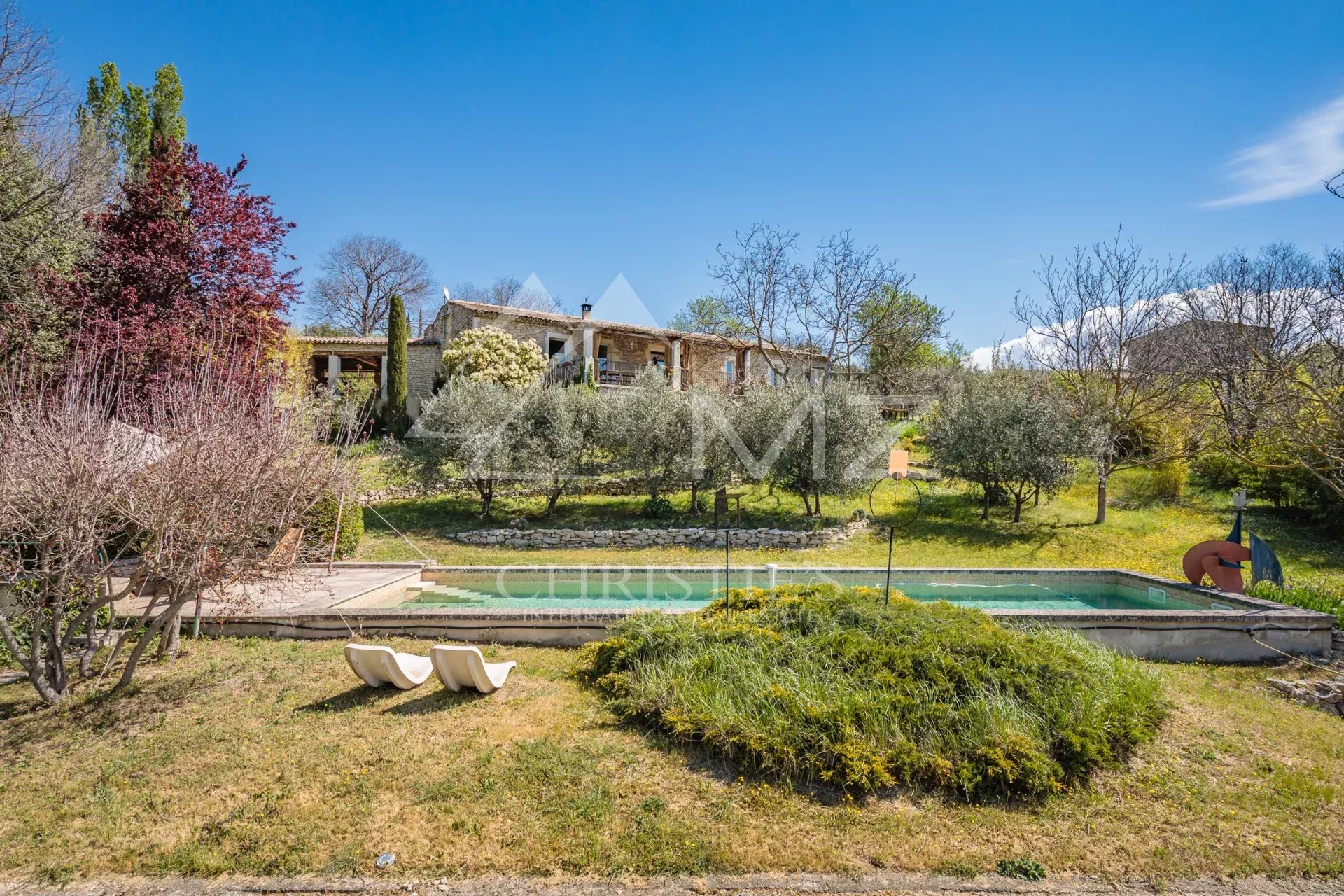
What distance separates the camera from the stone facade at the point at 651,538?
14742 millimetres

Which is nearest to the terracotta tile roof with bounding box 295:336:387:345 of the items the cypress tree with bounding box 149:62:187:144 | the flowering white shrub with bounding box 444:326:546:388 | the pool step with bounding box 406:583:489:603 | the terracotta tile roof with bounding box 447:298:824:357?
the terracotta tile roof with bounding box 447:298:824:357

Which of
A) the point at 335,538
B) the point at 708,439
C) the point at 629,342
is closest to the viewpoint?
the point at 335,538

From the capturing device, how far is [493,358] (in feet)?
80.0

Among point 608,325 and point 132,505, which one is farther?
point 608,325

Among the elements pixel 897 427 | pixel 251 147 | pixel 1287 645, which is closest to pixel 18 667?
pixel 251 147

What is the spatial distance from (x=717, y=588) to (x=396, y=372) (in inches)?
796

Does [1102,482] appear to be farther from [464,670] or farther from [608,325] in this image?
[608,325]

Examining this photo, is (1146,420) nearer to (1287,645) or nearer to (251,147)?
(1287,645)

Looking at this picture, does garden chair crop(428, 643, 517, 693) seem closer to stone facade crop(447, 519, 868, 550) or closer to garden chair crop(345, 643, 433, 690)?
garden chair crop(345, 643, 433, 690)

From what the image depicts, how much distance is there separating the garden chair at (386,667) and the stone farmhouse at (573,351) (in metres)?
19.7

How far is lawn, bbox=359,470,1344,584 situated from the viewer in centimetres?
1315

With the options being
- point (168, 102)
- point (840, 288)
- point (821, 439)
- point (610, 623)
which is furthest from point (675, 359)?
point (610, 623)

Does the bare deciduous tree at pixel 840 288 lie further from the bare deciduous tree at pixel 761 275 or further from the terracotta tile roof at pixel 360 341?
the terracotta tile roof at pixel 360 341

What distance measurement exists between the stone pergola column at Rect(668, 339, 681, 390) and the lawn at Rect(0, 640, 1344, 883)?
23036mm
